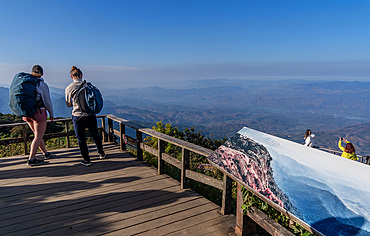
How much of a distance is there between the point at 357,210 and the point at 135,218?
2.61m

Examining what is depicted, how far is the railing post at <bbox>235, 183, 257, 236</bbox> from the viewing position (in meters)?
2.59

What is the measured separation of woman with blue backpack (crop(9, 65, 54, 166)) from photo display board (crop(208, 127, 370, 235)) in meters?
4.04

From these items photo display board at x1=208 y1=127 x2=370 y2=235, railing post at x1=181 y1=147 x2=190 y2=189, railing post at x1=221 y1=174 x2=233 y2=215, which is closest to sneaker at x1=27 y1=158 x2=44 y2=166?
railing post at x1=181 y1=147 x2=190 y2=189

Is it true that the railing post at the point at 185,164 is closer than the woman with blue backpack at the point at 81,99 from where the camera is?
Yes

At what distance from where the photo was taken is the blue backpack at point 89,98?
4.56 metres

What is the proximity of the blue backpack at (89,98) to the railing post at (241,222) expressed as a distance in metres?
3.32

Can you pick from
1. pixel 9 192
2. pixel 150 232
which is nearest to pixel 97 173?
pixel 9 192

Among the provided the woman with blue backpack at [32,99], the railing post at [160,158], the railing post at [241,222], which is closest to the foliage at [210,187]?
the railing post at [241,222]

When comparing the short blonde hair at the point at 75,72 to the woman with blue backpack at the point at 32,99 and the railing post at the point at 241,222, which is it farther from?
the railing post at the point at 241,222

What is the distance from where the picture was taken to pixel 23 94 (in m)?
4.36

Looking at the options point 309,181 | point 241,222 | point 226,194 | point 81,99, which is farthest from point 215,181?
point 81,99

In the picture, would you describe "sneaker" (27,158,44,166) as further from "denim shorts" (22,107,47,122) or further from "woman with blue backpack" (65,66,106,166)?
"woman with blue backpack" (65,66,106,166)

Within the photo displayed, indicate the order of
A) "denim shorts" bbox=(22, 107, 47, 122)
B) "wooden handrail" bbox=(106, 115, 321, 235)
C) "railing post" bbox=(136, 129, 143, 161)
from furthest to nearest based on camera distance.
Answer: "railing post" bbox=(136, 129, 143, 161)
"denim shorts" bbox=(22, 107, 47, 122)
"wooden handrail" bbox=(106, 115, 321, 235)

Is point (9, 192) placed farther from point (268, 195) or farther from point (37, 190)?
point (268, 195)
